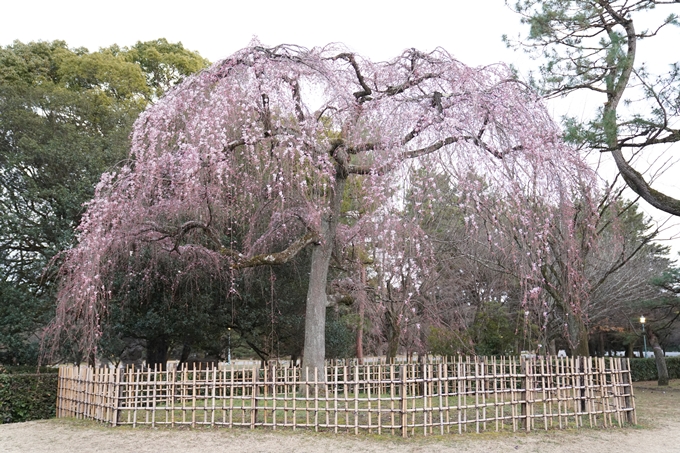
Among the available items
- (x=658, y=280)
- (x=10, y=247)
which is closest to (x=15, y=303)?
(x=10, y=247)

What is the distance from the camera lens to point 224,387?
6574 mm

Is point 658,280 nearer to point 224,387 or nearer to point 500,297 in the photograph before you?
point 500,297

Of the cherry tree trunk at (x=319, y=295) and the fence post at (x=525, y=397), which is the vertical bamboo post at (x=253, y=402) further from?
the fence post at (x=525, y=397)

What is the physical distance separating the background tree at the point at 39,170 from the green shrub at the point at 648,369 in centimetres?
1797

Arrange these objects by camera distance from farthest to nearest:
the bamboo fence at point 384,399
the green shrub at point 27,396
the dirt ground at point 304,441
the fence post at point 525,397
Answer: the green shrub at point 27,396
the fence post at point 525,397
the bamboo fence at point 384,399
the dirt ground at point 304,441

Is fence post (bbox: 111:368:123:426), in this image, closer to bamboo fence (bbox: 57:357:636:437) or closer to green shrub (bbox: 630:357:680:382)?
bamboo fence (bbox: 57:357:636:437)

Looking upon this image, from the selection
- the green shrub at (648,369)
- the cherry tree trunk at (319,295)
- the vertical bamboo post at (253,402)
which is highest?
the cherry tree trunk at (319,295)

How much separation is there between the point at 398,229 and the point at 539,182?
1.66 m

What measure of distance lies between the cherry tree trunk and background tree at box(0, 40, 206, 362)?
13.9 ft

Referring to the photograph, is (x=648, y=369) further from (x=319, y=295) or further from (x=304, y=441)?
(x=304, y=441)

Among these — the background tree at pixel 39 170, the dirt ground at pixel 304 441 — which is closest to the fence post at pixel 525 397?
the dirt ground at pixel 304 441

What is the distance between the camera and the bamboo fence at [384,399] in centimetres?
598

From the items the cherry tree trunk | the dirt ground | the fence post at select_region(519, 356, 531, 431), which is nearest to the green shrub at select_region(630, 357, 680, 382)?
the dirt ground

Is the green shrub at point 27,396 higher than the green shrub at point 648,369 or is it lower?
higher
